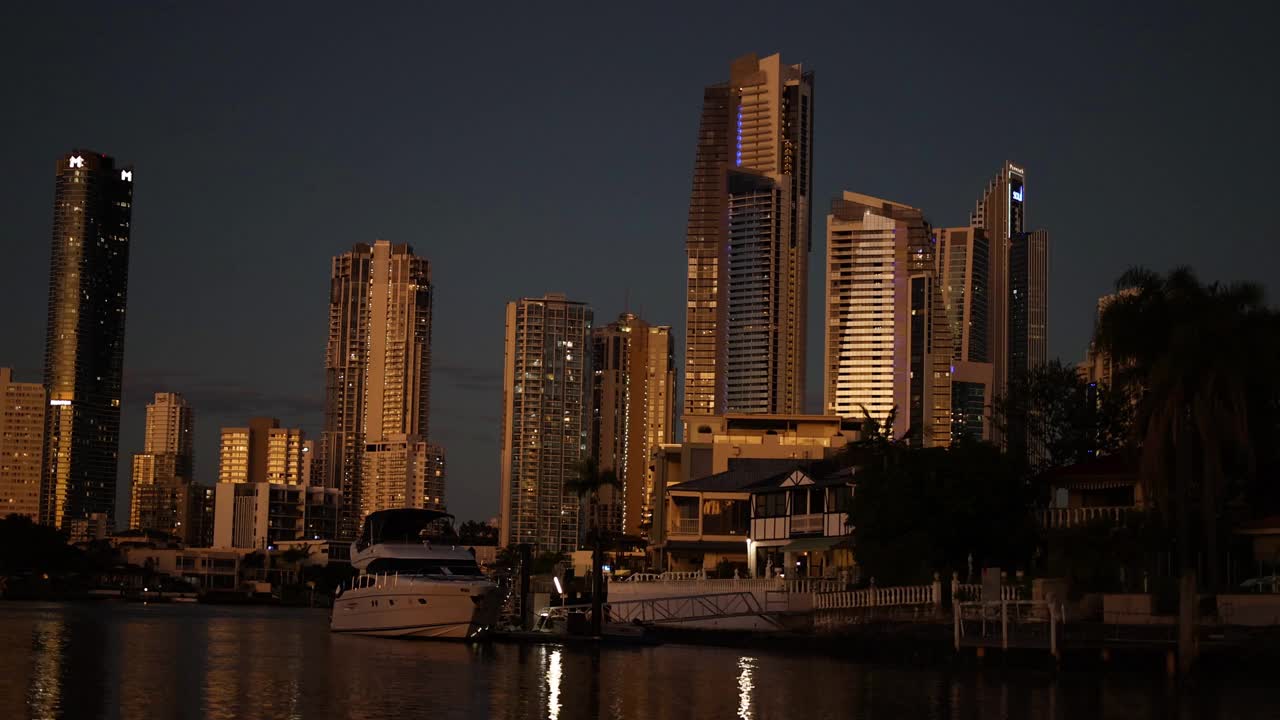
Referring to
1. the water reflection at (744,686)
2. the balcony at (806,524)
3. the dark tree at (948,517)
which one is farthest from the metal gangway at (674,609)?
the water reflection at (744,686)

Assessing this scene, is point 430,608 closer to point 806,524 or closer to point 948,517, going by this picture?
point 806,524

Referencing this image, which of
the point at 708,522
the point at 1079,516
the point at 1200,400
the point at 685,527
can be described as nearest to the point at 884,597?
the point at 1079,516

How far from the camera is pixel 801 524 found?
77250 millimetres

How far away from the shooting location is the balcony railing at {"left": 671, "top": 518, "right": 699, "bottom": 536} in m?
94.1

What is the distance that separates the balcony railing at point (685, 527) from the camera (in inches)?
3706

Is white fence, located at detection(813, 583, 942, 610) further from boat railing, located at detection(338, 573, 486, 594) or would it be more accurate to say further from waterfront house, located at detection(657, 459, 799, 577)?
waterfront house, located at detection(657, 459, 799, 577)

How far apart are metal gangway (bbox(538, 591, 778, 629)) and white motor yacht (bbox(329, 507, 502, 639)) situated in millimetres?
4497

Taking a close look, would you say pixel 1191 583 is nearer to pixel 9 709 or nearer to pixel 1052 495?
pixel 1052 495

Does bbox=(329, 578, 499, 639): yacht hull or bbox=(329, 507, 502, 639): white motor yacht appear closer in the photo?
bbox=(329, 578, 499, 639): yacht hull

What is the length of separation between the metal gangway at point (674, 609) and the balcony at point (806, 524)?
859 centimetres

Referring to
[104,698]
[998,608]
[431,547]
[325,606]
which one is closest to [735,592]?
[431,547]

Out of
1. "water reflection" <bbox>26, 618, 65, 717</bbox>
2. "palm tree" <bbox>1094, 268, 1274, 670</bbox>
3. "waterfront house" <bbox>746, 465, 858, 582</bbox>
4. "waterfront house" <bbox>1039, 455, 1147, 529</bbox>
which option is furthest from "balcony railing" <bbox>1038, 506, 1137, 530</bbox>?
"water reflection" <bbox>26, 618, 65, 717</bbox>

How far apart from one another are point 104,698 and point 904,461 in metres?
32.4

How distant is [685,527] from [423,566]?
3075cm
